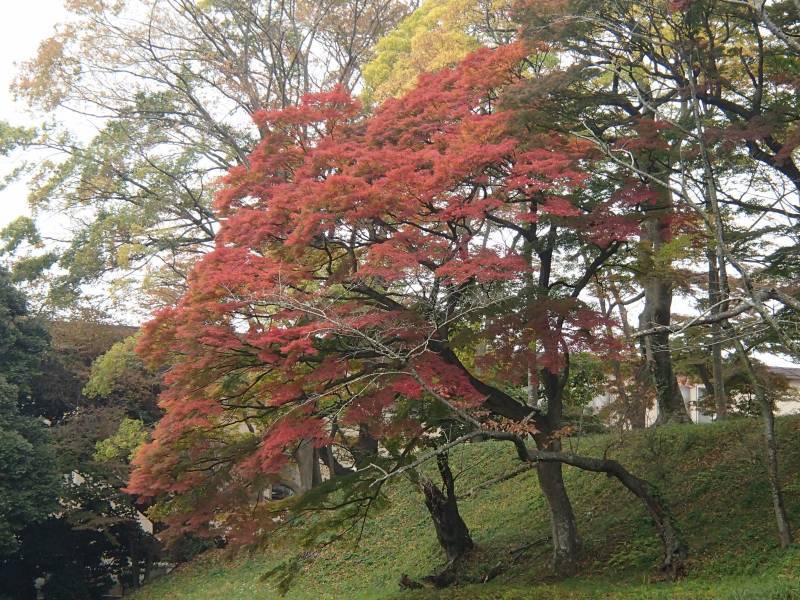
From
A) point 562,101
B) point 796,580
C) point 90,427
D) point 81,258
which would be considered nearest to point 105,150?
point 81,258

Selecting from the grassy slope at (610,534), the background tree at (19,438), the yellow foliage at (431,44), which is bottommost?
the grassy slope at (610,534)

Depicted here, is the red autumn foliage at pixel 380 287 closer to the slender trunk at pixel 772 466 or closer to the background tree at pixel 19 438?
the slender trunk at pixel 772 466

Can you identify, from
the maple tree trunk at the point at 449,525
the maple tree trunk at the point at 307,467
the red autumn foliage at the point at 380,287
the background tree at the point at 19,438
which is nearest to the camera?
the red autumn foliage at the point at 380,287

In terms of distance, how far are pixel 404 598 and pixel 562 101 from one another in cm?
736

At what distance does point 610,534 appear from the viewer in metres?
11.2

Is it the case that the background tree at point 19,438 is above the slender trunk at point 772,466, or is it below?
above

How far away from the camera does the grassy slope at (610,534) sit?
891 cm

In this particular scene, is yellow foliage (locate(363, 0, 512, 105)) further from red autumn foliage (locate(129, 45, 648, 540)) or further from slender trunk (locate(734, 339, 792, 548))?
slender trunk (locate(734, 339, 792, 548))

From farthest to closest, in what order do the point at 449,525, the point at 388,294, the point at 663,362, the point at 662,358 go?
the point at 663,362, the point at 662,358, the point at 449,525, the point at 388,294

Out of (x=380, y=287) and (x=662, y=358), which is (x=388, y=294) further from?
(x=662, y=358)

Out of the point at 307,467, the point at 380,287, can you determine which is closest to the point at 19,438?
the point at 307,467

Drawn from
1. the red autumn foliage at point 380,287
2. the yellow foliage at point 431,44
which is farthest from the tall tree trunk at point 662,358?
the yellow foliage at point 431,44

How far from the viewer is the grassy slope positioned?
8914 millimetres

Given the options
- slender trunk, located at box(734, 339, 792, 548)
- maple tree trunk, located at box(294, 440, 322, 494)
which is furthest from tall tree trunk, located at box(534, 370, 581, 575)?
maple tree trunk, located at box(294, 440, 322, 494)
